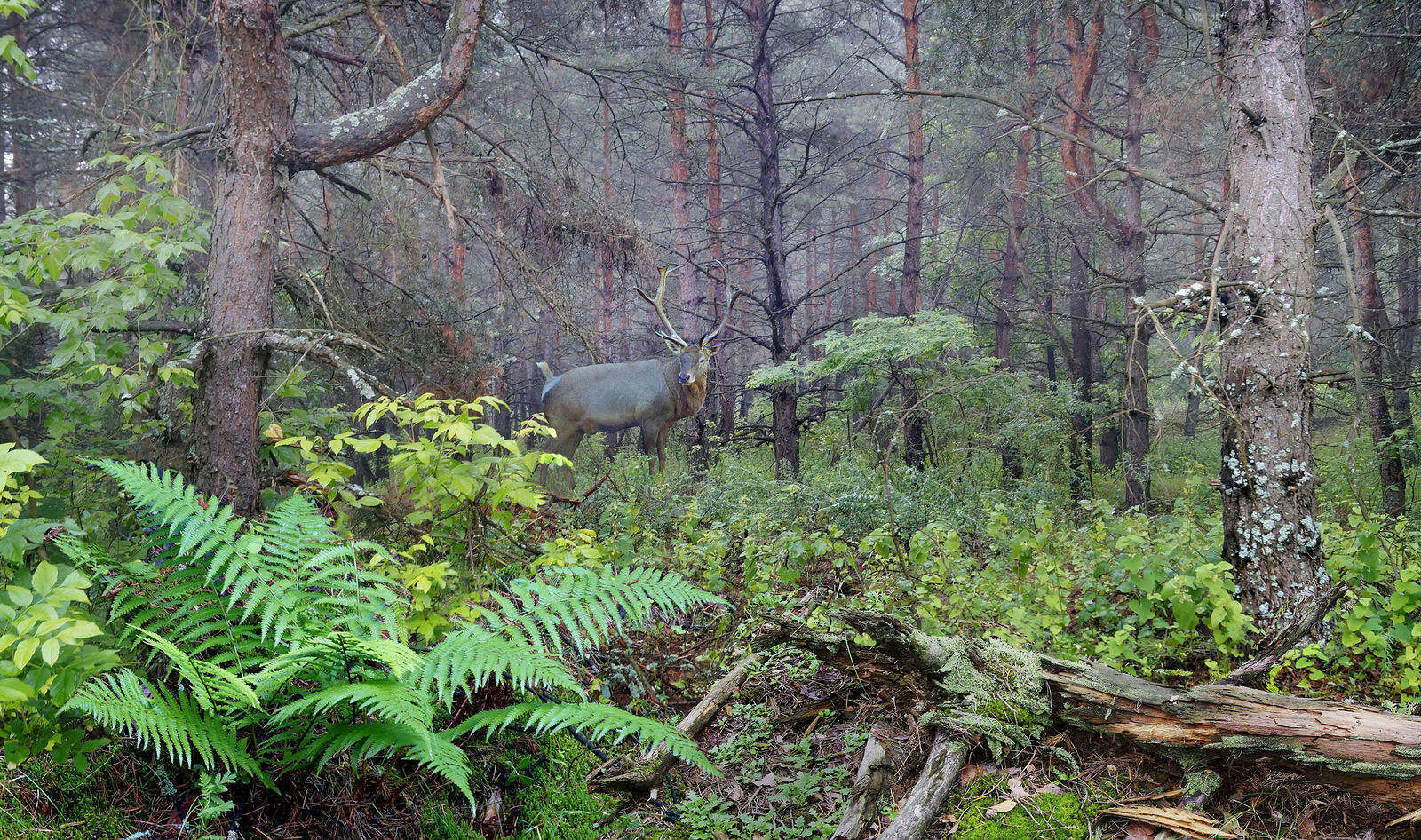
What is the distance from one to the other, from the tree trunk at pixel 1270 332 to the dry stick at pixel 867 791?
91.0 inches

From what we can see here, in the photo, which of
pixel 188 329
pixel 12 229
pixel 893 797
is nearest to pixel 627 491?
pixel 188 329

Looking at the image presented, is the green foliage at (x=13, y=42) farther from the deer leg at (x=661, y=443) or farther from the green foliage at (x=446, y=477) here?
the deer leg at (x=661, y=443)

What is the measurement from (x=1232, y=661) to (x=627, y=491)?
533 centimetres

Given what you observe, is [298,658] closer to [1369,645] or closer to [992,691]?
[992,691]

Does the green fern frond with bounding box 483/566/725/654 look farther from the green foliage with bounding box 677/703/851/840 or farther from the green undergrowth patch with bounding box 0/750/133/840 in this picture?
the green undergrowth patch with bounding box 0/750/133/840

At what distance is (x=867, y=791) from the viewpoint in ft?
7.97

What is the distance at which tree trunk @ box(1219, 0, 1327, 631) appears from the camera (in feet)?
12.3

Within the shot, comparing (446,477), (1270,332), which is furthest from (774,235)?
(446,477)

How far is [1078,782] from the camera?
2.46m

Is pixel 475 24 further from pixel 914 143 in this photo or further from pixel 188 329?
pixel 914 143

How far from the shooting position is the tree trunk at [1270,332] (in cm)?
374

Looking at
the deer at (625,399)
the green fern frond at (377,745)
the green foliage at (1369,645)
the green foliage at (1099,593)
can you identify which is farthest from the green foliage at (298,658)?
the deer at (625,399)

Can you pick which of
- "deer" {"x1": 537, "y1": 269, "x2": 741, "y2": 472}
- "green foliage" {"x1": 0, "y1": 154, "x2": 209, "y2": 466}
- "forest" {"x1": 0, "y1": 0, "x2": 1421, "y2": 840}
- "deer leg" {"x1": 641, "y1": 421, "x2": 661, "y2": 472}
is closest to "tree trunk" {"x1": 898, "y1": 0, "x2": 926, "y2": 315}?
"forest" {"x1": 0, "y1": 0, "x2": 1421, "y2": 840}

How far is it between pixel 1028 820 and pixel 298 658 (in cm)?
204
